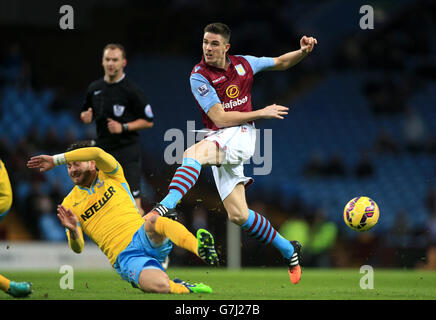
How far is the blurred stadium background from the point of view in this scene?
46.5 feet

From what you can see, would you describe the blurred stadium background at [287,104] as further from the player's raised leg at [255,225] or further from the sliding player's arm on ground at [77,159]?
the sliding player's arm on ground at [77,159]

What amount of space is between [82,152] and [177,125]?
12160 mm

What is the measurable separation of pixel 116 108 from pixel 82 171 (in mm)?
2465

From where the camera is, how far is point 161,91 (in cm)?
1978

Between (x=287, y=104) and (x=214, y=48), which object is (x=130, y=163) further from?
(x=287, y=104)

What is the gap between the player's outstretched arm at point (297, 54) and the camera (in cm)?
734

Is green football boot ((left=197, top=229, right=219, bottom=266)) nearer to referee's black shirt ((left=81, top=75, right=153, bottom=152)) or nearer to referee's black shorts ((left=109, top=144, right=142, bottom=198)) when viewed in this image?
referee's black shorts ((left=109, top=144, right=142, bottom=198))

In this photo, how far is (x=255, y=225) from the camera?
23.8 ft

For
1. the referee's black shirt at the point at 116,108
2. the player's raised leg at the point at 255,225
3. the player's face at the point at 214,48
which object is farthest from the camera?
the referee's black shirt at the point at 116,108

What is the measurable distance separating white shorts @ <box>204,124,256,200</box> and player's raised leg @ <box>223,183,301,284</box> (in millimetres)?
87

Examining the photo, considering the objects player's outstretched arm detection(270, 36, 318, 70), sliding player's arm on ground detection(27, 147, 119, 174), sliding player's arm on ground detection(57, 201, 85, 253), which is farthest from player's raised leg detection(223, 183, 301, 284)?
sliding player's arm on ground detection(57, 201, 85, 253)

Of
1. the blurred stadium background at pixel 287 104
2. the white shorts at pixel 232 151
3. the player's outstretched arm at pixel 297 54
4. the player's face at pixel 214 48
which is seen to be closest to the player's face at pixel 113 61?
the player's face at pixel 214 48

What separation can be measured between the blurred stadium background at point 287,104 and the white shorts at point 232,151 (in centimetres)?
576

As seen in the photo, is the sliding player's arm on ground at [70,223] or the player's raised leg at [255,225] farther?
the player's raised leg at [255,225]
